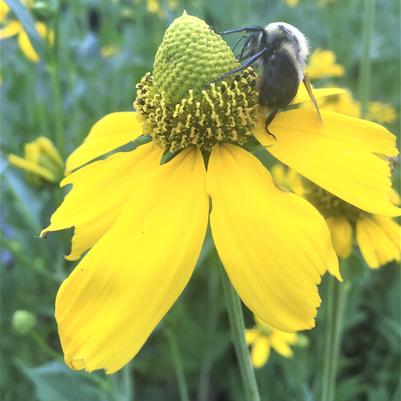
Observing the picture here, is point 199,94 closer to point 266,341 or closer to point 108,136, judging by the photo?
point 108,136

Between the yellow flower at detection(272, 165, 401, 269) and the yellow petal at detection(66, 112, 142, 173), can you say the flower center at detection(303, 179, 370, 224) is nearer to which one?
the yellow flower at detection(272, 165, 401, 269)

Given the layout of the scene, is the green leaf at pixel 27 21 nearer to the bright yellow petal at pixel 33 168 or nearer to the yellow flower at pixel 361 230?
the bright yellow petal at pixel 33 168

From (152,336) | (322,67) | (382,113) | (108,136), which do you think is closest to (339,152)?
(108,136)

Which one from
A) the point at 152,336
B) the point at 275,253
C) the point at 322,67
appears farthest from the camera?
the point at 322,67

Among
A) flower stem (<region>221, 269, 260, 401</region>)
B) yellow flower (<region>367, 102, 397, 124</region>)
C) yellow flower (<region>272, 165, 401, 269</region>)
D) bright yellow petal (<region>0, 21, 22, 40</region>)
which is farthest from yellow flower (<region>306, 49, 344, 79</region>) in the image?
flower stem (<region>221, 269, 260, 401</region>)

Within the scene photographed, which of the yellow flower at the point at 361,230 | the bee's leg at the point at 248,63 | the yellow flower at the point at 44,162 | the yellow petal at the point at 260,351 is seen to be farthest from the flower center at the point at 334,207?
the yellow flower at the point at 44,162

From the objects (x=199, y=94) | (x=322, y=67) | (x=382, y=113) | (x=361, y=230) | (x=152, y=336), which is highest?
(x=199, y=94)

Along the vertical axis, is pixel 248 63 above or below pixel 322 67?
above
